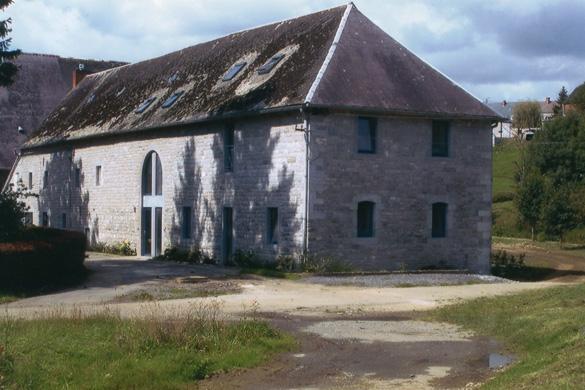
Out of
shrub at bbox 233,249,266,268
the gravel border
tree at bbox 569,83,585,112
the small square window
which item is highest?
tree at bbox 569,83,585,112

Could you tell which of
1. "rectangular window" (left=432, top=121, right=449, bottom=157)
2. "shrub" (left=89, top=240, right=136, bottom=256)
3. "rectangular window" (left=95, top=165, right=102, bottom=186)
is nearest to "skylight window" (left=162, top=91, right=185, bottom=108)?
"shrub" (left=89, top=240, right=136, bottom=256)

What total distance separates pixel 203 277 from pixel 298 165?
4.72 metres

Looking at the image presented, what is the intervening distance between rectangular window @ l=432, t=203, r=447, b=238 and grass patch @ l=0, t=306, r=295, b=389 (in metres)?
16.5

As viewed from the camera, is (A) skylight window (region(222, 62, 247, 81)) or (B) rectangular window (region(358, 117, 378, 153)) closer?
(B) rectangular window (region(358, 117, 378, 153))

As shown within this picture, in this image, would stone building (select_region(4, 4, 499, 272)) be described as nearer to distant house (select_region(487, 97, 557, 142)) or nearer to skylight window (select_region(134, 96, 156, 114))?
skylight window (select_region(134, 96, 156, 114))

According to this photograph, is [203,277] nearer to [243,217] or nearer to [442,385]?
[243,217]

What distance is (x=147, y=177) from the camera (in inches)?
1512

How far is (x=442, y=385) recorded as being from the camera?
1165 centimetres

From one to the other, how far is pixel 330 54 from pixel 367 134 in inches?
110

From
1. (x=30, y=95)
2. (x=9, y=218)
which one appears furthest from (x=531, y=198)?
(x=9, y=218)

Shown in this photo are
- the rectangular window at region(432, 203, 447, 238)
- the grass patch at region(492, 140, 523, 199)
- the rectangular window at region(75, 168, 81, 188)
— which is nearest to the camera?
the rectangular window at region(432, 203, 447, 238)

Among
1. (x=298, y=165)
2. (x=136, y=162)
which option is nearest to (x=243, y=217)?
(x=298, y=165)

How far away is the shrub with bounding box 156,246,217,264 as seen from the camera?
33.5 metres

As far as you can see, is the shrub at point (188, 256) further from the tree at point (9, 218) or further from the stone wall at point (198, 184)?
the tree at point (9, 218)
